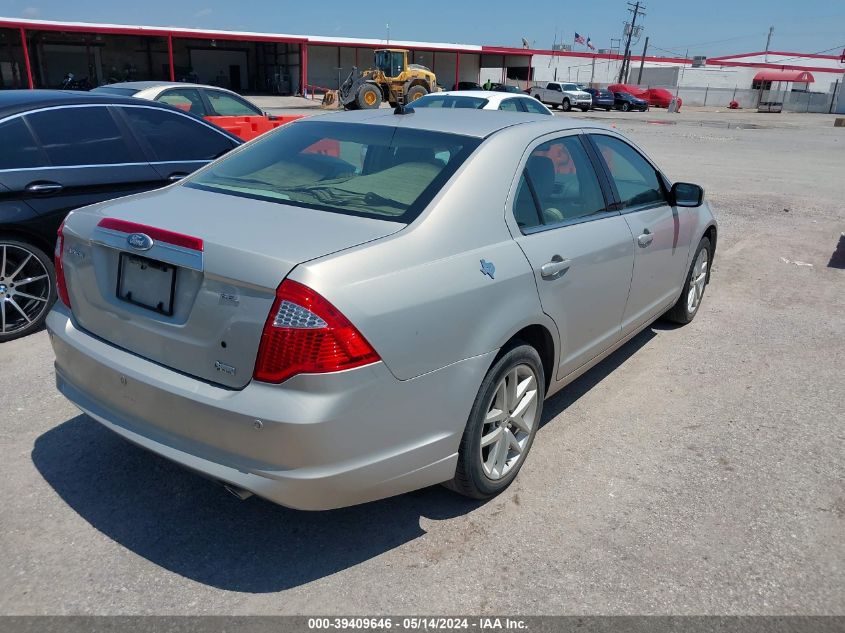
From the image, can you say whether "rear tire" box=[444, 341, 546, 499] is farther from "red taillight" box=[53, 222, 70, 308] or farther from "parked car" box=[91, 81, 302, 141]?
"parked car" box=[91, 81, 302, 141]

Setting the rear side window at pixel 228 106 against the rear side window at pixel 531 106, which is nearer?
the rear side window at pixel 228 106

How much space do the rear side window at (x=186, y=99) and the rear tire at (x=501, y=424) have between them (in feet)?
28.1

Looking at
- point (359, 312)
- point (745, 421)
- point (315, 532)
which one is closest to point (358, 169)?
point (359, 312)

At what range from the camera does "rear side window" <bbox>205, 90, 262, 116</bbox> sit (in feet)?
36.8

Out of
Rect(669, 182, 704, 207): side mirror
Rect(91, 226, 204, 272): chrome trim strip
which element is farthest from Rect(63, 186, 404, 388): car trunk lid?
Rect(669, 182, 704, 207): side mirror

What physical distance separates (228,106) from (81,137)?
659 cm

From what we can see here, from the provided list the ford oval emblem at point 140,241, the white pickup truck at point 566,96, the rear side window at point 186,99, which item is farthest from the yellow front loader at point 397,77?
the ford oval emblem at point 140,241

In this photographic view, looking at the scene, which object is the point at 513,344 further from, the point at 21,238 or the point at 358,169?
the point at 21,238

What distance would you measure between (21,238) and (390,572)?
3.72m

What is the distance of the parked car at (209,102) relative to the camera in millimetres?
10086

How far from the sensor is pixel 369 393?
2.46 m

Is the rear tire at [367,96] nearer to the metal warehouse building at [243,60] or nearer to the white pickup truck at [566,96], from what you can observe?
the white pickup truck at [566,96]

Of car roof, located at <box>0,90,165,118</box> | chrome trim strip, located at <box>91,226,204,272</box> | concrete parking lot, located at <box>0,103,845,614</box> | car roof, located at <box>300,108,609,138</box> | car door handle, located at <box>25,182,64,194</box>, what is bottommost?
concrete parking lot, located at <box>0,103,845,614</box>

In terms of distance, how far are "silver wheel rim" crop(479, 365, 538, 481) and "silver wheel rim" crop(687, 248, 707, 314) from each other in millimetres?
2791
